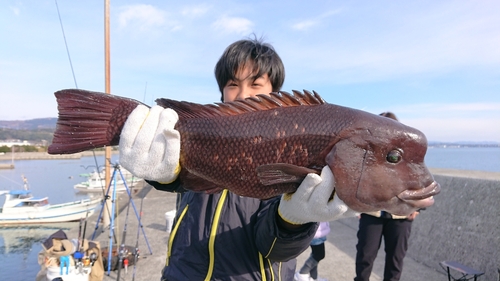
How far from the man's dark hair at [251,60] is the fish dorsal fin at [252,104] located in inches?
22.5

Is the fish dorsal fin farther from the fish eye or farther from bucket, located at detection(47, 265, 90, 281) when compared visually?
bucket, located at detection(47, 265, 90, 281)

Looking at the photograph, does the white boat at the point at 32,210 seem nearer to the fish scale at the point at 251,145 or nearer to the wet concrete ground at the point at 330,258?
the wet concrete ground at the point at 330,258

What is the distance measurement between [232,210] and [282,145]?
2.10ft

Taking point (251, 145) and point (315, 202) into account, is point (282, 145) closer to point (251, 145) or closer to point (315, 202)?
point (251, 145)

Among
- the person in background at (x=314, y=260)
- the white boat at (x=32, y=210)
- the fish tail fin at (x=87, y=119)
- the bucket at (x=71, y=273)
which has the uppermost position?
the fish tail fin at (x=87, y=119)

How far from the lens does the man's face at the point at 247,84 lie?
2.34 meters

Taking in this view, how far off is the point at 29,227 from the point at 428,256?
1771 cm

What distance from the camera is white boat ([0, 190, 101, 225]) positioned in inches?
639

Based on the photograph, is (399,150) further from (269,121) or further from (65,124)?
(65,124)

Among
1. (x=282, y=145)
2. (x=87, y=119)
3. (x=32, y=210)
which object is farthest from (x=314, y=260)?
(x=32, y=210)

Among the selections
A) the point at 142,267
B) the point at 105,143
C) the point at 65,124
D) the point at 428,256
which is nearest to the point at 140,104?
the point at 105,143

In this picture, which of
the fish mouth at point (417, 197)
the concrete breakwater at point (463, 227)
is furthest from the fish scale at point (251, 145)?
the concrete breakwater at point (463, 227)

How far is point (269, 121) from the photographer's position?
68.8 inches

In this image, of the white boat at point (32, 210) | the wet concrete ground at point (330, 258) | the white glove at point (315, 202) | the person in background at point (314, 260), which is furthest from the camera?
the white boat at point (32, 210)
